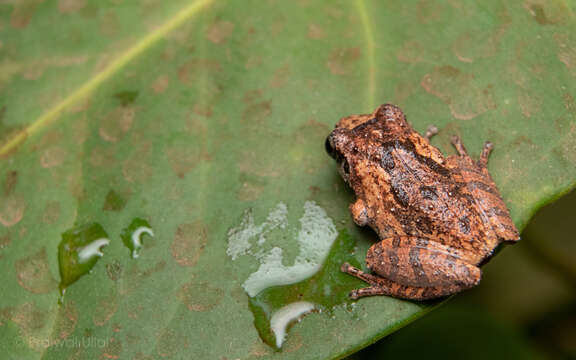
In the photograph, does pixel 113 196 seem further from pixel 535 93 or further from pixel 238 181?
pixel 535 93

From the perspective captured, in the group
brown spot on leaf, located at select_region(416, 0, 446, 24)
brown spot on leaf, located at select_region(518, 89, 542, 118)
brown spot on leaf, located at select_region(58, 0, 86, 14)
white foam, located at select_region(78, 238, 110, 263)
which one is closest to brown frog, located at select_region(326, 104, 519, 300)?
brown spot on leaf, located at select_region(518, 89, 542, 118)

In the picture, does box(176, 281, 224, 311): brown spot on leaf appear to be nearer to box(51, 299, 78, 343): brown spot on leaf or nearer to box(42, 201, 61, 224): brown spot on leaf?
box(51, 299, 78, 343): brown spot on leaf

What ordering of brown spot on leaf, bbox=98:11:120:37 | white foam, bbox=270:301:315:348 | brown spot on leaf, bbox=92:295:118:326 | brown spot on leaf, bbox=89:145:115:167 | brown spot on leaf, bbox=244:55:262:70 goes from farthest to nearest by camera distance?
brown spot on leaf, bbox=98:11:120:37 < brown spot on leaf, bbox=244:55:262:70 < brown spot on leaf, bbox=89:145:115:167 < brown spot on leaf, bbox=92:295:118:326 < white foam, bbox=270:301:315:348

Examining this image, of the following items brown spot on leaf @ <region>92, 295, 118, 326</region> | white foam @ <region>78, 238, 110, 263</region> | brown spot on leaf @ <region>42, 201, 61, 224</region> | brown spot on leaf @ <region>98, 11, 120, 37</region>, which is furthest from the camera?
brown spot on leaf @ <region>98, 11, 120, 37</region>

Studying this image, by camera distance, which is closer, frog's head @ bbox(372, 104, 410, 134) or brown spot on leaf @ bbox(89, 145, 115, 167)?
frog's head @ bbox(372, 104, 410, 134)

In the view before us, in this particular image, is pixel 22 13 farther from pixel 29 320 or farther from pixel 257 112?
pixel 29 320

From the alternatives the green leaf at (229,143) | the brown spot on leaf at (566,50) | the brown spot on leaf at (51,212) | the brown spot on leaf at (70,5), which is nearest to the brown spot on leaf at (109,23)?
the green leaf at (229,143)

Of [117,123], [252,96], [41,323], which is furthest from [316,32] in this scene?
[41,323]

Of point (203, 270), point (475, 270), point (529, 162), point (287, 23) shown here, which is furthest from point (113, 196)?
point (529, 162)
